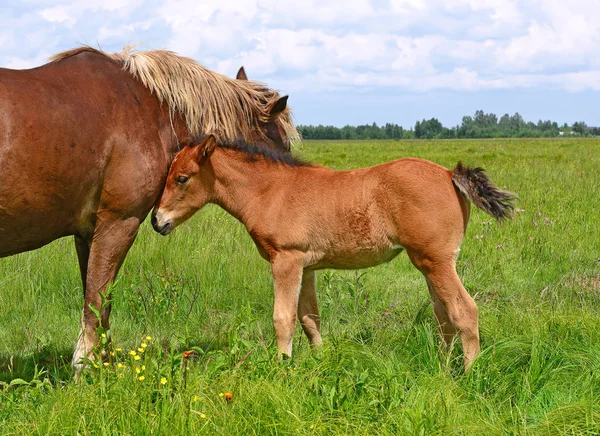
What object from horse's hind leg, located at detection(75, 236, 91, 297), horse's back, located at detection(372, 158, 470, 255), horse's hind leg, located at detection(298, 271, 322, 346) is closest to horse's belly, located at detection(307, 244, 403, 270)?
horse's back, located at detection(372, 158, 470, 255)

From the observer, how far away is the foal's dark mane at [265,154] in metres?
4.95

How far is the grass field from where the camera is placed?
3270 mm

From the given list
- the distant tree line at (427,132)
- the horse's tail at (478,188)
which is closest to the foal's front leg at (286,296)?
the horse's tail at (478,188)

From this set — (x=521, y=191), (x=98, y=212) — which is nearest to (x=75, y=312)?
(x=98, y=212)

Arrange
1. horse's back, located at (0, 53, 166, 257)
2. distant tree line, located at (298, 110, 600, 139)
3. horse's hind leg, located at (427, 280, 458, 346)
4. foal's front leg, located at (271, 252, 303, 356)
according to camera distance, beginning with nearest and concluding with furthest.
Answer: horse's back, located at (0, 53, 166, 257)
foal's front leg, located at (271, 252, 303, 356)
horse's hind leg, located at (427, 280, 458, 346)
distant tree line, located at (298, 110, 600, 139)

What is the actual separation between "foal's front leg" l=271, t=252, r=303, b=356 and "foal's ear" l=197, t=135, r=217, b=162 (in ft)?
2.91

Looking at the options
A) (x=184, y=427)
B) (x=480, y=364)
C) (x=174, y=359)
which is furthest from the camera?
(x=480, y=364)

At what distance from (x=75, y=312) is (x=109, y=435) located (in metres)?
3.03

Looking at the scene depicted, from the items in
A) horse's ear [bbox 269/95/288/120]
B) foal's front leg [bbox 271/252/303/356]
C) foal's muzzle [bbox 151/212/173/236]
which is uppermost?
horse's ear [bbox 269/95/288/120]

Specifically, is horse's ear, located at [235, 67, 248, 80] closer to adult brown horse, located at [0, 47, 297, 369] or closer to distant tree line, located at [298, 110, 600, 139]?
adult brown horse, located at [0, 47, 297, 369]

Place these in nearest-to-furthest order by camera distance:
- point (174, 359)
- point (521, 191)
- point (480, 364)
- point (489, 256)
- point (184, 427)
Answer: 1. point (184, 427)
2. point (174, 359)
3. point (480, 364)
4. point (489, 256)
5. point (521, 191)

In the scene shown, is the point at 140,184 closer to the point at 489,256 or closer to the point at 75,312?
the point at 75,312

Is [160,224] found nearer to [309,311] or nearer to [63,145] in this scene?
[63,145]

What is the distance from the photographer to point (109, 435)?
10.2 feet
